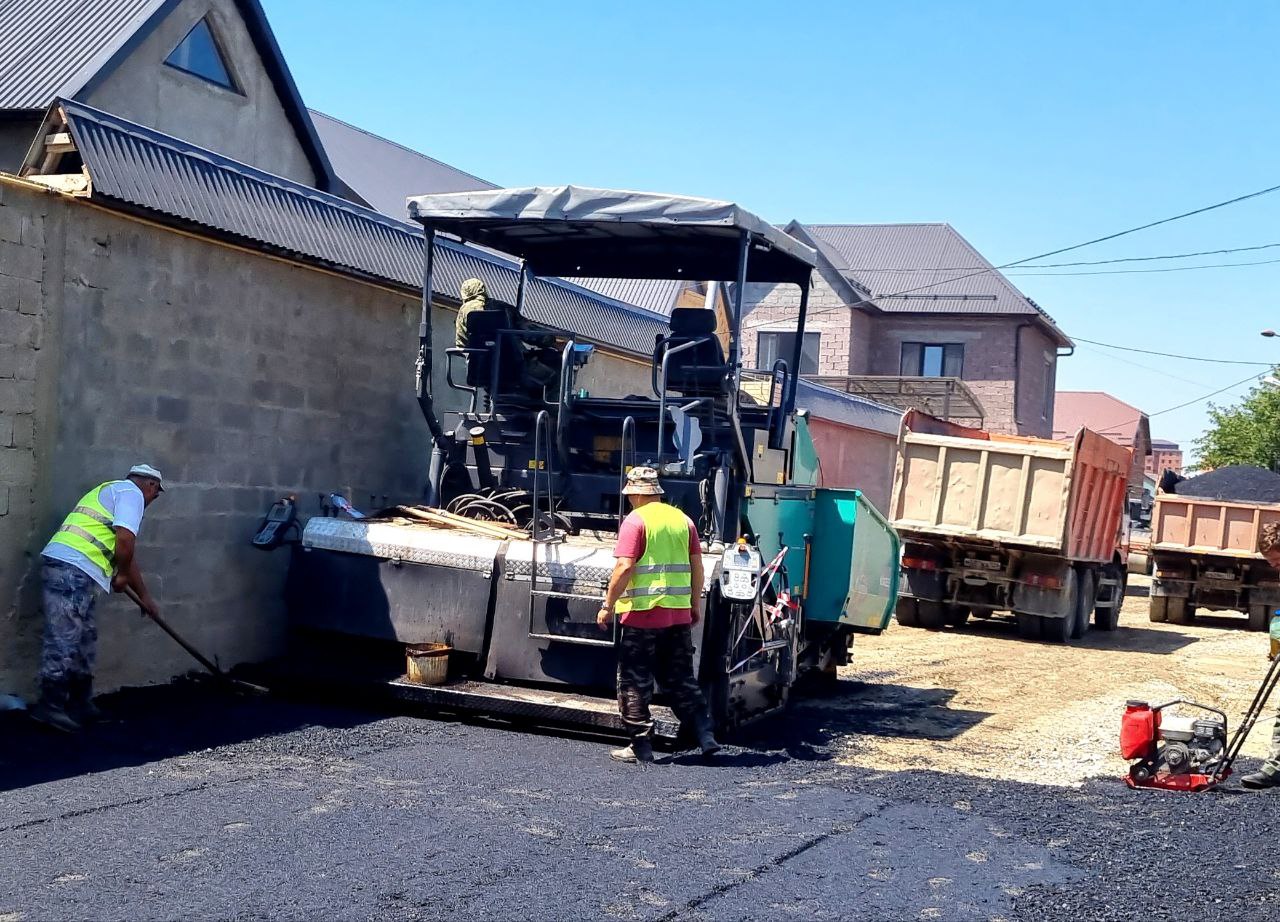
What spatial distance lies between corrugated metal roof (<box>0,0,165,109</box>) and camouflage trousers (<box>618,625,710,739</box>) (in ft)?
39.9

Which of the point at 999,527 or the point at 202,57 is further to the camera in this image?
the point at 202,57

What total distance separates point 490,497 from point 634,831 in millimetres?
3546

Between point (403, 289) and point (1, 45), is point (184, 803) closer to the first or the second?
point (403, 289)

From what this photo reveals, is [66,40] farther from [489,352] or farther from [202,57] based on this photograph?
[489,352]

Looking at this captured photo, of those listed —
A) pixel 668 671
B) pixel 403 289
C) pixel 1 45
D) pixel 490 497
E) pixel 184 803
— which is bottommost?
pixel 184 803

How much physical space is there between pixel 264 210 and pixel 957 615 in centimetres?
1074

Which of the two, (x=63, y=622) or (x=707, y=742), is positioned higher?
(x=63, y=622)

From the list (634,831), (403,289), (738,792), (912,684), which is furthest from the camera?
(912,684)

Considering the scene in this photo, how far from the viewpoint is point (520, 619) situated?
8055 mm

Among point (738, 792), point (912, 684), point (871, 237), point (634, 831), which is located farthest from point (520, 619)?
point (871, 237)

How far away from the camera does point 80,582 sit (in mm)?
7152

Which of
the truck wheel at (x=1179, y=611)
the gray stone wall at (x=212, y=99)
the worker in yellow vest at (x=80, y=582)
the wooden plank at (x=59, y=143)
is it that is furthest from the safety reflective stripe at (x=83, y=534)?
the truck wheel at (x=1179, y=611)

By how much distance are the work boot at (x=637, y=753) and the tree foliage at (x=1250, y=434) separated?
39644mm

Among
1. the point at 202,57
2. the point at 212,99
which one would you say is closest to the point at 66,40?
the point at 202,57
